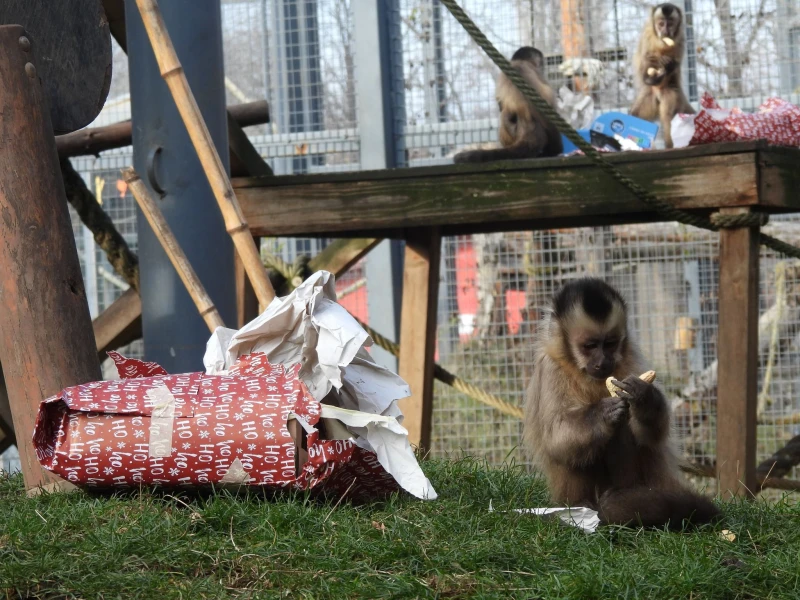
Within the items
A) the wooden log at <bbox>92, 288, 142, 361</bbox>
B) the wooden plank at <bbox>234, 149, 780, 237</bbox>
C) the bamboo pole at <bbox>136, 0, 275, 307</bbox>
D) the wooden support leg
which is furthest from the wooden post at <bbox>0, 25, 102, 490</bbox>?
the wooden log at <bbox>92, 288, 142, 361</bbox>

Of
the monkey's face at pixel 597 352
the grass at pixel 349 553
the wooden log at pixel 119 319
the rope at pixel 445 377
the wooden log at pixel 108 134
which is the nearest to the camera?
the grass at pixel 349 553

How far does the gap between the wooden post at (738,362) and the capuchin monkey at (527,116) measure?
2720mm

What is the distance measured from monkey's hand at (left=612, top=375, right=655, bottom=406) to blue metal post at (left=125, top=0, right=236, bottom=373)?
2.34 m

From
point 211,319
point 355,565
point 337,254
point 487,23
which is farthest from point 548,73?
point 355,565

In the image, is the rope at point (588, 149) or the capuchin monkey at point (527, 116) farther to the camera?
the capuchin monkey at point (527, 116)

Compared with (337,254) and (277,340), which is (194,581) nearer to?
(277,340)

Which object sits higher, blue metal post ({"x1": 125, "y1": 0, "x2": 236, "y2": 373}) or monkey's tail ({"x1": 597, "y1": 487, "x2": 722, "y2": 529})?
blue metal post ({"x1": 125, "y1": 0, "x2": 236, "y2": 373})

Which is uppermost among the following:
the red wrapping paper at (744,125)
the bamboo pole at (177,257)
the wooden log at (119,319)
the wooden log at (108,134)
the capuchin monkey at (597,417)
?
the wooden log at (108,134)

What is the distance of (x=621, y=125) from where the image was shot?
6484 mm

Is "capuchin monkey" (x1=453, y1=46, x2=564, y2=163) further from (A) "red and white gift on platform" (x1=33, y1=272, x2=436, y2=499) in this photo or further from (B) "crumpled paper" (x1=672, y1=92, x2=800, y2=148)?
(A) "red and white gift on platform" (x1=33, y1=272, x2=436, y2=499)

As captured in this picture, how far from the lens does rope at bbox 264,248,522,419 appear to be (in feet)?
22.2

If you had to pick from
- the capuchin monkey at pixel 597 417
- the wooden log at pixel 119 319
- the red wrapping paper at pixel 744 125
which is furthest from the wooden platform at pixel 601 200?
the capuchin monkey at pixel 597 417

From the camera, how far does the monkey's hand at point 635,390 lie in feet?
11.9

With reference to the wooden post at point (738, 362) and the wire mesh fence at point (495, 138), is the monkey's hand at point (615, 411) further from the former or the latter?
the wire mesh fence at point (495, 138)
